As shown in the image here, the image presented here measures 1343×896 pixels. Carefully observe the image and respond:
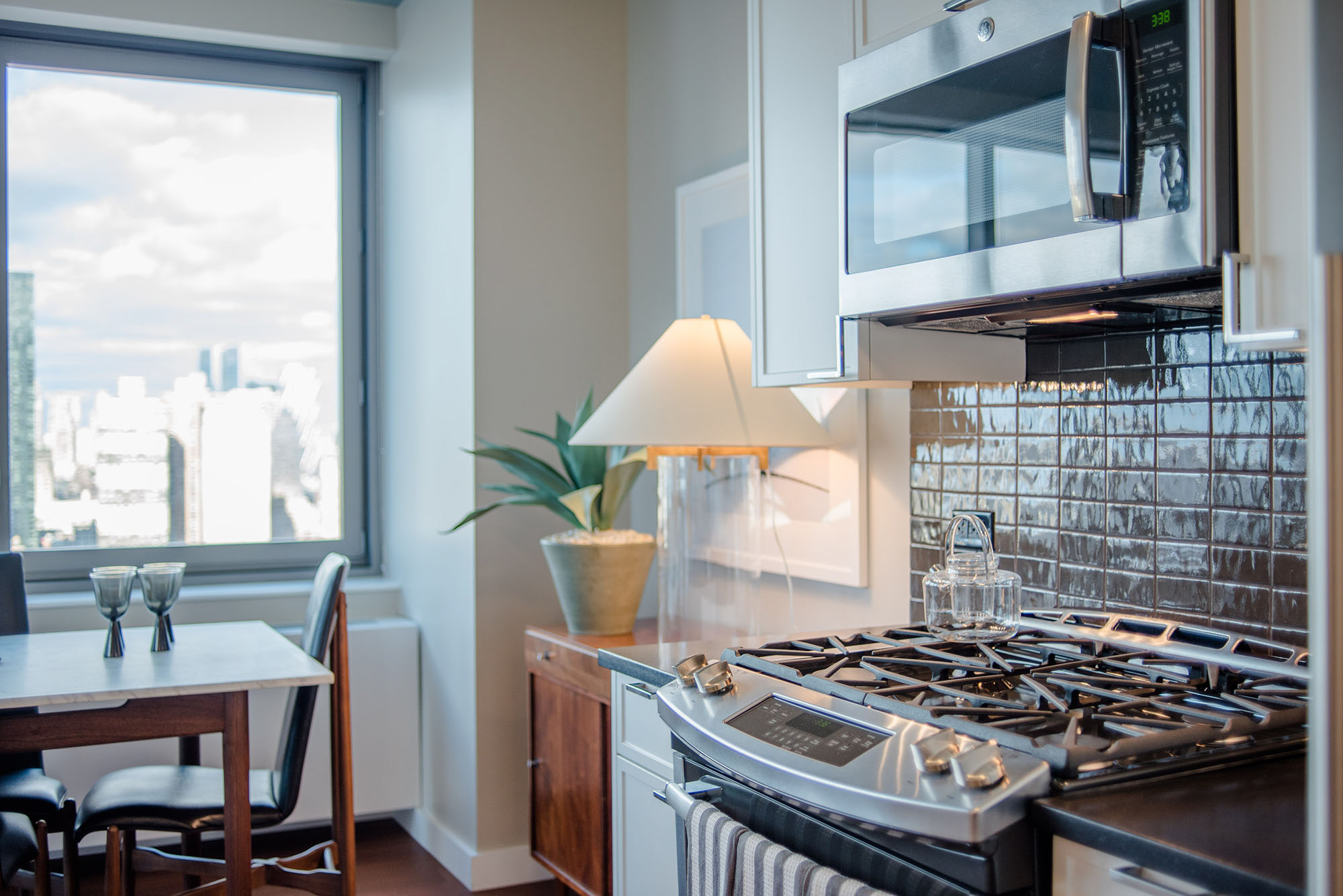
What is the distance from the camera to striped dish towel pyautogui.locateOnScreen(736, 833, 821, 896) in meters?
1.29

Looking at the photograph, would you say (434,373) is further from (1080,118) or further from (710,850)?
(1080,118)

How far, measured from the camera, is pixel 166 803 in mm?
2506

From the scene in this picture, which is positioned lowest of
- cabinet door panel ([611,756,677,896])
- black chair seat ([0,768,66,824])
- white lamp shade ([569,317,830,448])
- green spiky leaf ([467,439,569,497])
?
black chair seat ([0,768,66,824])

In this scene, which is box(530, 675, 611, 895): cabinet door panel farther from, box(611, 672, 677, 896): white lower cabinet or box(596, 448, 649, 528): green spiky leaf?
box(596, 448, 649, 528): green spiky leaf

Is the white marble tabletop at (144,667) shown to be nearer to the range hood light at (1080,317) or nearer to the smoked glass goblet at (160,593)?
the smoked glass goblet at (160,593)

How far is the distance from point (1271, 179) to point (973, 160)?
1.42 feet

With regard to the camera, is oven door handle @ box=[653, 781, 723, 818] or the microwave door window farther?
oven door handle @ box=[653, 781, 723, 818]

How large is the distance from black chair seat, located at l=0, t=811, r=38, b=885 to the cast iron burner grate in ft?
5.41

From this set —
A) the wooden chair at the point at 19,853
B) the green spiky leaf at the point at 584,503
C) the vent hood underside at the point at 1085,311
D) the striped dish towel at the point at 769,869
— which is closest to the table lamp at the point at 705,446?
the green spiky leaf at the point at 584,503

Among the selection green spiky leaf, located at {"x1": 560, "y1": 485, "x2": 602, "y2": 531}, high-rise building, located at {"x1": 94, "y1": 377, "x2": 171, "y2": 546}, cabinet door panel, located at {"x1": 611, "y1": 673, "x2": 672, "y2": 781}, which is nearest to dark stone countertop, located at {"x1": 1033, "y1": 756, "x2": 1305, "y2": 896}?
cabinet door panel, located at {"x1": 611, "y1": 673, "x2": 672, "y2": 781}

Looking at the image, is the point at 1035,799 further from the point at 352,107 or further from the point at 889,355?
the point at 352,107

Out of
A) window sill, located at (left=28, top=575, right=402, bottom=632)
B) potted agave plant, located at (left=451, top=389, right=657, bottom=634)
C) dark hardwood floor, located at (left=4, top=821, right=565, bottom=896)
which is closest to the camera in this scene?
potted agave plant, located at (left=451, top=389, right=657, bottom=634)

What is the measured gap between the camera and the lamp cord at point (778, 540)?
2586 millimetres

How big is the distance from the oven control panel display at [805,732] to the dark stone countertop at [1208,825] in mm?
240
